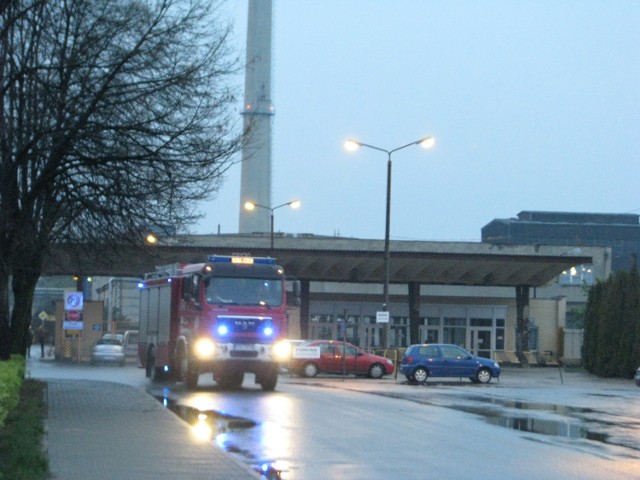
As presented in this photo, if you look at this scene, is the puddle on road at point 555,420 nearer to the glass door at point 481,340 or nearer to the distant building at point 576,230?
the glass door at point 481,340

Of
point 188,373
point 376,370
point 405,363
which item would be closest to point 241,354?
point 188,373

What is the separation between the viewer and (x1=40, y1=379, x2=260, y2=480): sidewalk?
12.3 m

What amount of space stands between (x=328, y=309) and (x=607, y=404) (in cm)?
3909

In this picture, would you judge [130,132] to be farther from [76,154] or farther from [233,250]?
[233,250]

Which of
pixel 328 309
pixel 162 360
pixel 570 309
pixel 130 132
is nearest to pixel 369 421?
pixel 130 132

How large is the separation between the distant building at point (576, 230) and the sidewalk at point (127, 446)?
122m

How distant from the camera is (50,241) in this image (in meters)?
23.6

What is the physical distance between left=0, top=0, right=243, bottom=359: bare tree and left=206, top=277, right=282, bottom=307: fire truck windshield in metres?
6.48

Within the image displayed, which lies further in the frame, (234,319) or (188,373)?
(188,373)

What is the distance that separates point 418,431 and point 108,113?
24.7ft

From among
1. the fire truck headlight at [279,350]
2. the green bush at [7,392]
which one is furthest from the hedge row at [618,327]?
the green bush at [7,392]

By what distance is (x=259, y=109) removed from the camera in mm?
96000

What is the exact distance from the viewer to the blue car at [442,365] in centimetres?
3947

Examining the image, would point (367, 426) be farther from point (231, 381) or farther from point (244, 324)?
point (231, 381)
